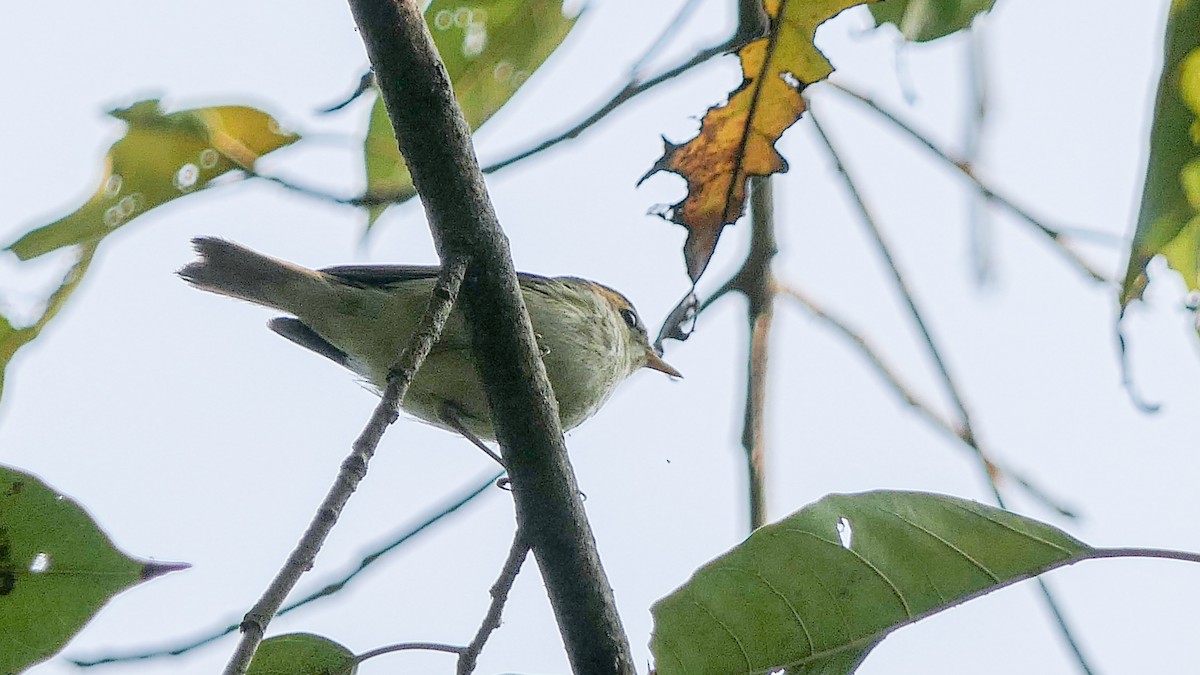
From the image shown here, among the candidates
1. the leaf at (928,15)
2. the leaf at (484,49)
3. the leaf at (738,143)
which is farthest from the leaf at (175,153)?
the leaf at (928,15)

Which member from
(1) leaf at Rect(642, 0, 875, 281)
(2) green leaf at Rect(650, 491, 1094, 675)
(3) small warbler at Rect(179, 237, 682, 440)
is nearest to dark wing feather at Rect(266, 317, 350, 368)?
(3) small warbler at Rect(179, 237, 682, 440)

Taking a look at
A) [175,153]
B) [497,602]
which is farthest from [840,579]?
[175,153]

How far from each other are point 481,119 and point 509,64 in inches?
6.8

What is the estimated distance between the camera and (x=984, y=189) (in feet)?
12.3

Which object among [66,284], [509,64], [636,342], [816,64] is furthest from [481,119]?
[636,342]

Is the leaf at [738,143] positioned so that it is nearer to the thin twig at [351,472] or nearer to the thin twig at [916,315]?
the thin twig at [351,472]

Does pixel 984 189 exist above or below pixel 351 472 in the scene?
above

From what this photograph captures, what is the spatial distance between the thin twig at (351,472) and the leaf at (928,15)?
1229mm

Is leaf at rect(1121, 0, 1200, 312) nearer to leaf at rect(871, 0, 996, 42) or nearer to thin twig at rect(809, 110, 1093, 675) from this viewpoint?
leaf at rect(871, 0, 996, 42)

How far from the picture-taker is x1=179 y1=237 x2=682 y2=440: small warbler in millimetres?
3850

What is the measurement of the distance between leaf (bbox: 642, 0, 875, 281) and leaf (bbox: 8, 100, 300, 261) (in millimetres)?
1127

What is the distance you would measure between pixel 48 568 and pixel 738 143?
6.09ft

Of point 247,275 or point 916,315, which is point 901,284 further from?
point 247,275

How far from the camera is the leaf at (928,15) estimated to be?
2568 millimetres
